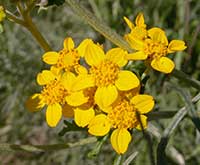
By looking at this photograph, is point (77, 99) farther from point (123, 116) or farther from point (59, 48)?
point (59, 48)

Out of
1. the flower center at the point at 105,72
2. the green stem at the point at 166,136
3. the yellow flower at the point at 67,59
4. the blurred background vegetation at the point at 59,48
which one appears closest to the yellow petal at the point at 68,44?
the yellow flower at the point at 67,59

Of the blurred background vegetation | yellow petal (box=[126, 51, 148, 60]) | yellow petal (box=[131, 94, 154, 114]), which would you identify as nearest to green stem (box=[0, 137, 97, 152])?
yellow petal (box=[131, 94, 154, 114])

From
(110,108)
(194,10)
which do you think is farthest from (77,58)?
(194,10)

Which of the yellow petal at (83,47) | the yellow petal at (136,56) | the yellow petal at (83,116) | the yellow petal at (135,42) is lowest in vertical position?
the yellow petal at (83,116)

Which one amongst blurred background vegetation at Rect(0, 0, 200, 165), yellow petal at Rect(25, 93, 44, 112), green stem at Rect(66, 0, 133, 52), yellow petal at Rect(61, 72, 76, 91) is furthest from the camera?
blurred background vegetation at Rect(0, 0, 200, 165)

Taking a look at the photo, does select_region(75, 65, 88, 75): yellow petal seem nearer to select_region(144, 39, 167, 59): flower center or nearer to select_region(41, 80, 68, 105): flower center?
select_region(41, 80, 68, 105): flower center

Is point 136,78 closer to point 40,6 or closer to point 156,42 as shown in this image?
point 156,42

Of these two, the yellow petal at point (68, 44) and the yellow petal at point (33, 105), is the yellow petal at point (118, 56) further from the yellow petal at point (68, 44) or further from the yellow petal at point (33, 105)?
the yellow petal at point (33, 105)
